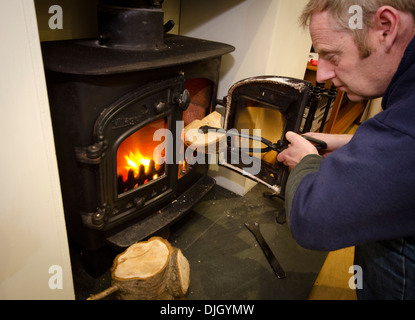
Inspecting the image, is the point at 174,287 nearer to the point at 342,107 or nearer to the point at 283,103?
the point at 283,103

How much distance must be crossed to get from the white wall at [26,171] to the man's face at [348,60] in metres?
0.72

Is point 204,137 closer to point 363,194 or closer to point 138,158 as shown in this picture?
point 138,158

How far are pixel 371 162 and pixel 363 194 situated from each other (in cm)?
7

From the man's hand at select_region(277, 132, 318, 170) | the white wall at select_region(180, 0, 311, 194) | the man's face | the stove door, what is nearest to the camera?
the man's face

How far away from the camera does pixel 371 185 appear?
653mm

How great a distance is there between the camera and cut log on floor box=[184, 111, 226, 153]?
4.93 feet

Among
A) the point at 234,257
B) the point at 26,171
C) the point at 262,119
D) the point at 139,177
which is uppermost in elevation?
the point at 26,171

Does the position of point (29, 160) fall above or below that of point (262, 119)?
above

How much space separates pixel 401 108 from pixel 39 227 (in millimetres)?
991

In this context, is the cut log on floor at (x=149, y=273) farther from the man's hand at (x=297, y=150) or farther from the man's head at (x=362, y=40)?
the man's head at (x=362, y=40)

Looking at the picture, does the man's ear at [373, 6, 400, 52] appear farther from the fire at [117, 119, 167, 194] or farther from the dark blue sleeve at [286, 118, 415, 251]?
the fire at [117, 119, 167, 194]

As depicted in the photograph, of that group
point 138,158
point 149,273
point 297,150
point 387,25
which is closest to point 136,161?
point 138,158

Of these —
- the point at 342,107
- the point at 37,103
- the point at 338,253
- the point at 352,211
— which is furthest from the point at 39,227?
the point at 342,107

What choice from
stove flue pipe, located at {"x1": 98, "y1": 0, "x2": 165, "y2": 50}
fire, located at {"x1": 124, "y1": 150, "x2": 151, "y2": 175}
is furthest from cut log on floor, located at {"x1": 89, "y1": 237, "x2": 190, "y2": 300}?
stove flue pipe, located at {"x1": 98, "y1": 0, "x2": 165, "y2": 50}
